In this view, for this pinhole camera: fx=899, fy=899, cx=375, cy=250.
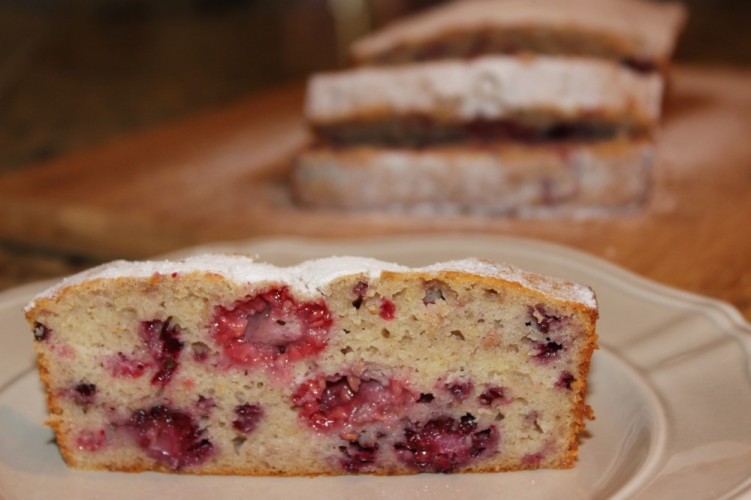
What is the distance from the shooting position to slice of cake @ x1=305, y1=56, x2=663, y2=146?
341 centimetres

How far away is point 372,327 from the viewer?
1.87m

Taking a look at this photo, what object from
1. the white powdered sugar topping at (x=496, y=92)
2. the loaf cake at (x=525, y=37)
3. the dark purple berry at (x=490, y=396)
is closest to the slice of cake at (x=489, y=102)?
the white powdered sugar topping at (x=496, y=92)

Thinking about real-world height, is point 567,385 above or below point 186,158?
above

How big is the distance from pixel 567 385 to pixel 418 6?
722cm

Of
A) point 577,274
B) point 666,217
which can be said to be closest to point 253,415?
point 577,274

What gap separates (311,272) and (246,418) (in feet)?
1.16

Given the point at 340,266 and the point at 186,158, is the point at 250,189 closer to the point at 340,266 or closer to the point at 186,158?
the point at 186,158

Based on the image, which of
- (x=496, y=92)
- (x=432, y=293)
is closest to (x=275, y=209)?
(x=496, y=92)

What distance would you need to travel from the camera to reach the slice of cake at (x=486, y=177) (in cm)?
A: 344

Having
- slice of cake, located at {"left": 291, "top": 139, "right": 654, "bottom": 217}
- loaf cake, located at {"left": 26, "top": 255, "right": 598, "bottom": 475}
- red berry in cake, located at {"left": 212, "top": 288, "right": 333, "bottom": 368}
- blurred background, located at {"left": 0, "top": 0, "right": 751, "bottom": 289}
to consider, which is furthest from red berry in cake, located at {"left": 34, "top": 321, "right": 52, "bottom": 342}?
slice of cake, located at {"left": 291, "top": 139, "right": 654, "bottom": 217}

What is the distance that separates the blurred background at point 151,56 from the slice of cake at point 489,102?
4.18 feet

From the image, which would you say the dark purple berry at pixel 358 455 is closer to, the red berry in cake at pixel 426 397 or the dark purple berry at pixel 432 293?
the red berry in cake at pixel 426 397

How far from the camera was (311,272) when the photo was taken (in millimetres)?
1913

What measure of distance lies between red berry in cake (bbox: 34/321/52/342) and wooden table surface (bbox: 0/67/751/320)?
1.55 metres
